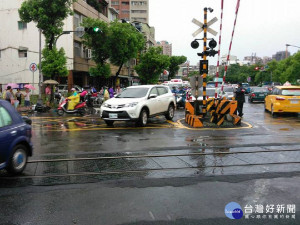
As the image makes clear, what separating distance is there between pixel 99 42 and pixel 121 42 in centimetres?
223

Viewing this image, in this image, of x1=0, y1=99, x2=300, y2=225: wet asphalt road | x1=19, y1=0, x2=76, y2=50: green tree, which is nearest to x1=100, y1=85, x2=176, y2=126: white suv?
x1=0, y1=99, x2=300, y2=225: wet asphalt road

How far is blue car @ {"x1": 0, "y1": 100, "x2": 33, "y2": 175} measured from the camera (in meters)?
5.40

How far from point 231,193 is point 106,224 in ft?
6.63

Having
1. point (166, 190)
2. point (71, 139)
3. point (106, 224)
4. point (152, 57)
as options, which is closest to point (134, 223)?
point (106, 224)

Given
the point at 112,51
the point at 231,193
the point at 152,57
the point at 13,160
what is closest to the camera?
the point at 231,193

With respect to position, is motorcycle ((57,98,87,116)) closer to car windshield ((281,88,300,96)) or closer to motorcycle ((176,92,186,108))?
motorcycle ((176,92,186,108))

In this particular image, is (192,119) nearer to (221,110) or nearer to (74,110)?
(221,110)

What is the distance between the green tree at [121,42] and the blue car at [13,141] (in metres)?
27.9

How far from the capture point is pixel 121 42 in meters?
33.4

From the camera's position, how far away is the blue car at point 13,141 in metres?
5.40

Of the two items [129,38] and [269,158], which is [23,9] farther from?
[269,158]

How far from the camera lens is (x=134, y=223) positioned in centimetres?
374

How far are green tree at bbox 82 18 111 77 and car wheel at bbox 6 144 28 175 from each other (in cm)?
2764

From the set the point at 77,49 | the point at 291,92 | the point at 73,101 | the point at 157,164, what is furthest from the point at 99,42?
the point at 157,164
